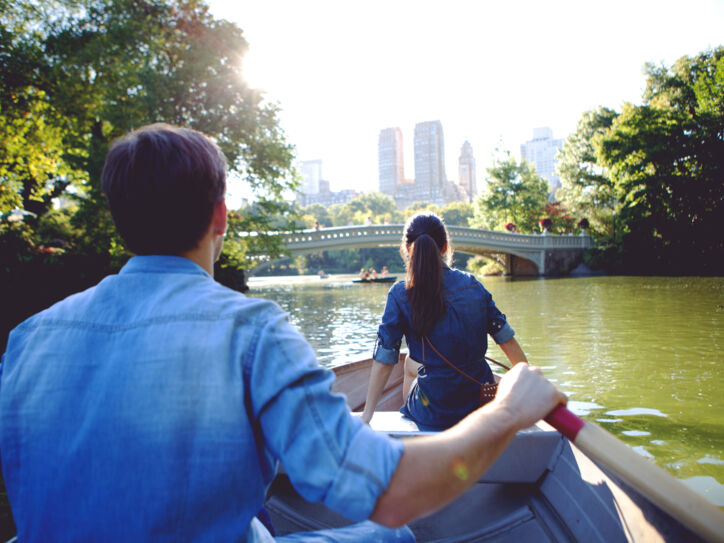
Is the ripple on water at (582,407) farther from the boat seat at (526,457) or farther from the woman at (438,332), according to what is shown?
the boat seat at (526,457)

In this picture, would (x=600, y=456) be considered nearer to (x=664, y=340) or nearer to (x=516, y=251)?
(x=664, y=340)

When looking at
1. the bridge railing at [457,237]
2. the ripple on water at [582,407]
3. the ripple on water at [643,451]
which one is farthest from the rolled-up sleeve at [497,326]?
the bridge railing at [457,237]

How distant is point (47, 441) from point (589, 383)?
194 inches

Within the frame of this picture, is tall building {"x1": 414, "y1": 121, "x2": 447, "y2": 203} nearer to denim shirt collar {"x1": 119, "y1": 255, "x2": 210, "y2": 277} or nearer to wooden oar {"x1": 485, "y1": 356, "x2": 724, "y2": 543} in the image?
wooden oar {"x1": 485, "y1": 356, "x2": 724, "y2": 543}

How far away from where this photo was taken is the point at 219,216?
810mm

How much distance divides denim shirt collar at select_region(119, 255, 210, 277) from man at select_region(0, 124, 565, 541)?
5cm

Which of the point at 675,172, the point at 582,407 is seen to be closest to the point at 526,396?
the point at 582,407

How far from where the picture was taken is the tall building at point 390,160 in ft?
366

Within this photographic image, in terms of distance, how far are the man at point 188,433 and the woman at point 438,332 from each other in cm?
128

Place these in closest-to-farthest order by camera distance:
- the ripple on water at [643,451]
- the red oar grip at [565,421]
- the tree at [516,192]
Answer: the red oar grip at [565,421]
the ripple on water at [643,451]
the tree at [516,192]

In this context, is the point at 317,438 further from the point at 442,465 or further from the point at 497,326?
the point at 497,326

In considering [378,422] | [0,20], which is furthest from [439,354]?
[0,20]

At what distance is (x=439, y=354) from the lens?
199 cm

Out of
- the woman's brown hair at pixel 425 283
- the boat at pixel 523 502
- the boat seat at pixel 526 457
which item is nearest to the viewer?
the boat at pixel 523 502
